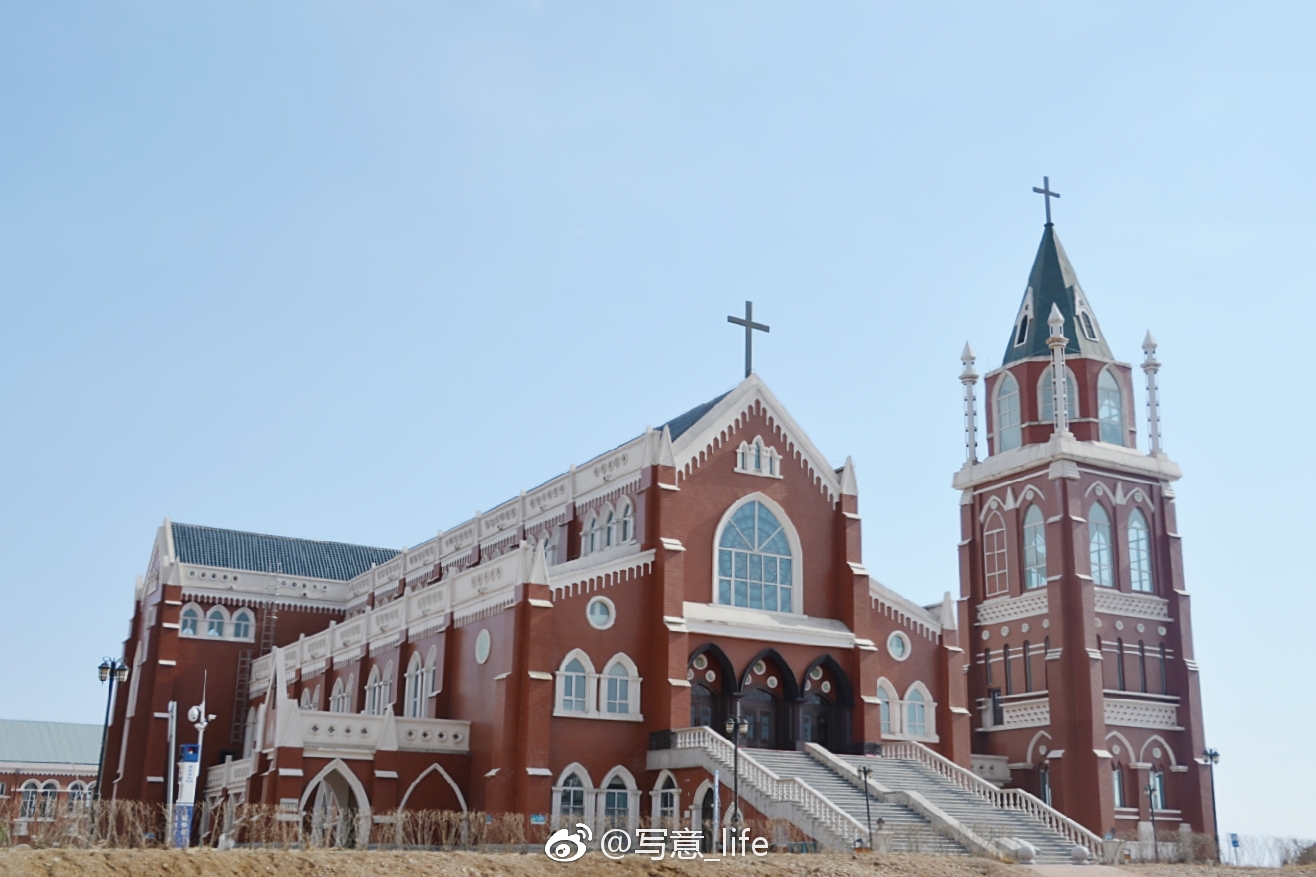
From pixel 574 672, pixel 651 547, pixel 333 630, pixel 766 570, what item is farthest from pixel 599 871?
pixel 333 630

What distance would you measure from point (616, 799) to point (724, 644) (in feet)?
20.1

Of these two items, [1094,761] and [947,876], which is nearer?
[947,876]

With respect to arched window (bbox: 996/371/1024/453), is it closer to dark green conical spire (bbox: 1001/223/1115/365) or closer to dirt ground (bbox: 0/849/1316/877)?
dark green conical spire (bbox: 1001/223/1115/365)

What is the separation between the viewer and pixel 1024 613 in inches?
2288

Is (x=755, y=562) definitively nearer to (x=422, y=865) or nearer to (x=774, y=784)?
(x=774, y=784)

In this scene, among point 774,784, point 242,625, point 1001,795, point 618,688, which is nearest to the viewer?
point 774,784

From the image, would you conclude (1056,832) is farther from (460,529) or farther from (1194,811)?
(460,529)

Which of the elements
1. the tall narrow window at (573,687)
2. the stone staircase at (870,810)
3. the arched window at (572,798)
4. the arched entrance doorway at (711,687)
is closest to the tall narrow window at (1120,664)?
the stone staircase at (870,810)

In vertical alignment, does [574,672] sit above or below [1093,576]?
below

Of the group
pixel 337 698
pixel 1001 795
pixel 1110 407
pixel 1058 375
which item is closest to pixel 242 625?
pixel 337 698

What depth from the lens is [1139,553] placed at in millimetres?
58500

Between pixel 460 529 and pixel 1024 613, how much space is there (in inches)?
934

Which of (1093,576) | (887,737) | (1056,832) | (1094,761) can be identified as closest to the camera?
(1056,832)

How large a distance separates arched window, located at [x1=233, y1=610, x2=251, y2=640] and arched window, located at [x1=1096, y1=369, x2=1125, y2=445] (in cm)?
3964
